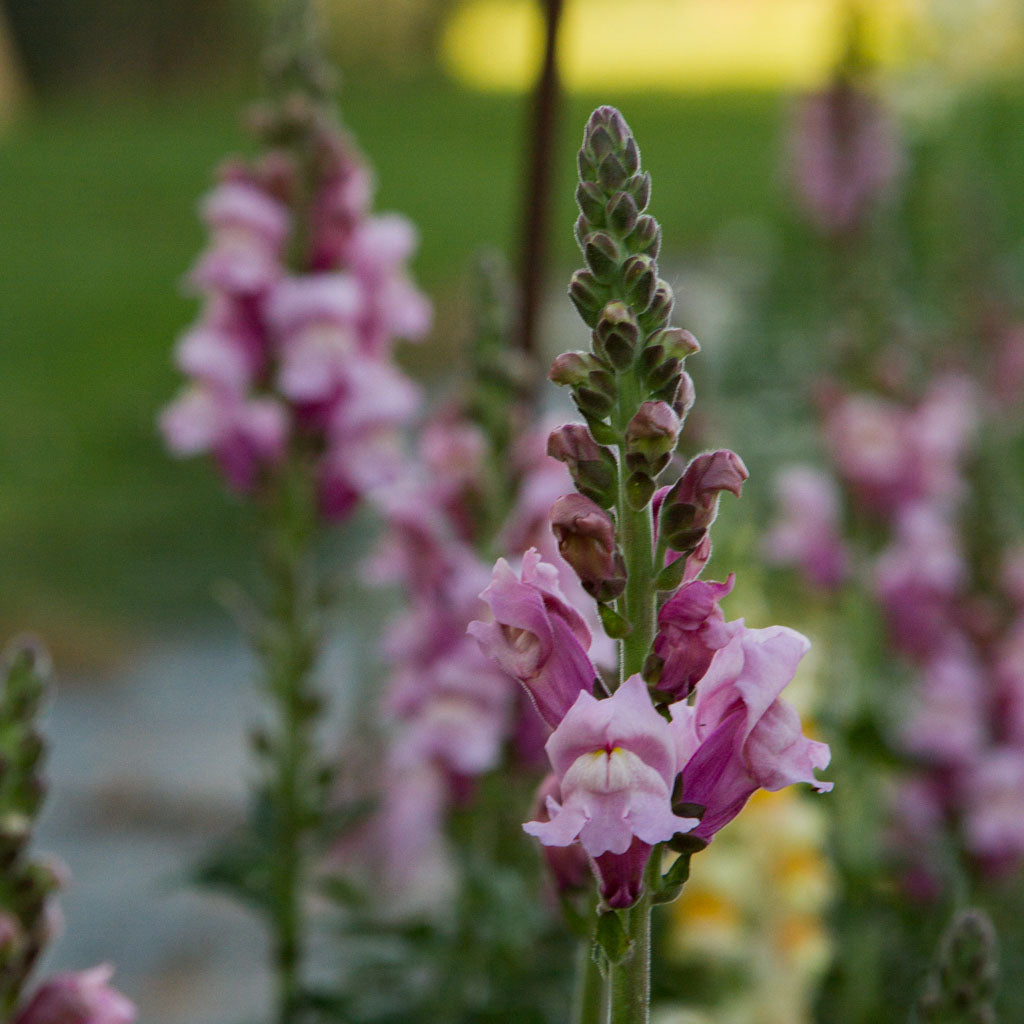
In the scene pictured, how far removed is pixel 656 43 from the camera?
16.8 m

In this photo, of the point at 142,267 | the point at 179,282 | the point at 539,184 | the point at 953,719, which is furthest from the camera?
the point at 142,267

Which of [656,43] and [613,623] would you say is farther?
[656,43]

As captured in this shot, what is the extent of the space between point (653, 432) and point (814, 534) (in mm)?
1059

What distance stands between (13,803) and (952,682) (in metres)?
0.89

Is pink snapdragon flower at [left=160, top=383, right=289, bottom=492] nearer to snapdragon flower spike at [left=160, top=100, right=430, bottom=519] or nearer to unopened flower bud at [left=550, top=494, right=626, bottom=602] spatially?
snapdragon flower spike at [left=160, top=100, right=430, bottom=519]

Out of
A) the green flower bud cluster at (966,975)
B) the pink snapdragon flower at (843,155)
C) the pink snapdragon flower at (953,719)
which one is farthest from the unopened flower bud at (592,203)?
the pink snapdragon flower at (843,155)

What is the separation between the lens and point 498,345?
4.17ft

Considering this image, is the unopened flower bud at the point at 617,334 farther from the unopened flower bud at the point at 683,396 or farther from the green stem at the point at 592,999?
the green stem at the point at 592,999

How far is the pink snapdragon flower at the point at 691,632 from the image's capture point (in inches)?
27.1

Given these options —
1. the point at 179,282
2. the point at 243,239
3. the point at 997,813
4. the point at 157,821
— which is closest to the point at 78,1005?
the point at 243,239

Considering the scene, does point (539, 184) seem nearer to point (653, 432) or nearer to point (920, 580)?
point (920, 580)

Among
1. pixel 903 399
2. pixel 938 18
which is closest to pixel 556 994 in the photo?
pixel 903 399

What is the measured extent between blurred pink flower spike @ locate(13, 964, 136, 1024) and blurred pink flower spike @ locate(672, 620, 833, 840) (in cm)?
31

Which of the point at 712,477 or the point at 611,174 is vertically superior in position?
the point at 611,174
